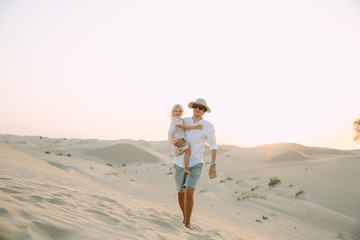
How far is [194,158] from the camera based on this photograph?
4.61 metres

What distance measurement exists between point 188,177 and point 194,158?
1.14ft

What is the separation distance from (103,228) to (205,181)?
12.0 meters

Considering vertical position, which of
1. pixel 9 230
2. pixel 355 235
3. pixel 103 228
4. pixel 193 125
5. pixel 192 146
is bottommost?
pixel 355 235

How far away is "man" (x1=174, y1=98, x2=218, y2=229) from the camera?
4.52 meters

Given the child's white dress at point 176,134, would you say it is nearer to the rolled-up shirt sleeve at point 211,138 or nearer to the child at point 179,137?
the child at point 179,137

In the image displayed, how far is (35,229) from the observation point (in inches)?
89.5

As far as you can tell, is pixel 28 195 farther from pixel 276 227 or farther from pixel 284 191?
pixel 284 191

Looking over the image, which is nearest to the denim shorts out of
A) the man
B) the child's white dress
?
the man

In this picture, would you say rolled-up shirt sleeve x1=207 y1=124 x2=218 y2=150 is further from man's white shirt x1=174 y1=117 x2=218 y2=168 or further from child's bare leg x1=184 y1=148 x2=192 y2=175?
child's bare leg x1=184 y1=148 x2=192 y2=175

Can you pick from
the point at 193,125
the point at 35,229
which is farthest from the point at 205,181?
the point at 35,229

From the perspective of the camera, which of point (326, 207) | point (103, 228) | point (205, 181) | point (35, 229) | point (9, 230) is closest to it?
point (9, 230)

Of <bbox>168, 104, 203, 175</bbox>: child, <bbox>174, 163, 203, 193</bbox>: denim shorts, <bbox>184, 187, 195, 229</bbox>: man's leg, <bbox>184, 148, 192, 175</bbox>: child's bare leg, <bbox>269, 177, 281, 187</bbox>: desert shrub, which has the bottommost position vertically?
<bbox>269, 177, 281, 187</bbox>: desert shrub

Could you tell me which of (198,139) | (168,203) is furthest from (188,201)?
(168,203)

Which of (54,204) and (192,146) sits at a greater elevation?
(192,146)
